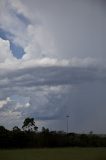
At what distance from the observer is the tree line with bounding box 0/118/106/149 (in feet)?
65.9

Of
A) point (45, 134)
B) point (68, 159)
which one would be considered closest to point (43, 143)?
point (45, 134)

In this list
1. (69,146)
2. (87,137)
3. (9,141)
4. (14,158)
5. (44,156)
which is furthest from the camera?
(87,137)

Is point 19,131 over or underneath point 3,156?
over

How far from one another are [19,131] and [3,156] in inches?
189

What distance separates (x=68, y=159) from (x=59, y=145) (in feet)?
16.3

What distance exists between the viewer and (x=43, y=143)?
20.9 m

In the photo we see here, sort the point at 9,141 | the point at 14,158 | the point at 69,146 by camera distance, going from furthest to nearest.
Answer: the point at 69,146, the point at 9,141, the point at 14,158

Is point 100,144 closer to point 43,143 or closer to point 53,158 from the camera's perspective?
A: point 43,143

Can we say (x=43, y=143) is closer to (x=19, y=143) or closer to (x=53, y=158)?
(x=19, y=143)

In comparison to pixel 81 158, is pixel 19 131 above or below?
above

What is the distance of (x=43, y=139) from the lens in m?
21.1

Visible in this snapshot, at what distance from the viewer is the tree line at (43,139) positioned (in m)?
20.1

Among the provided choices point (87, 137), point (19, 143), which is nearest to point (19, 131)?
point (19, 143)

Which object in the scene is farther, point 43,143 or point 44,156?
point 43,143
